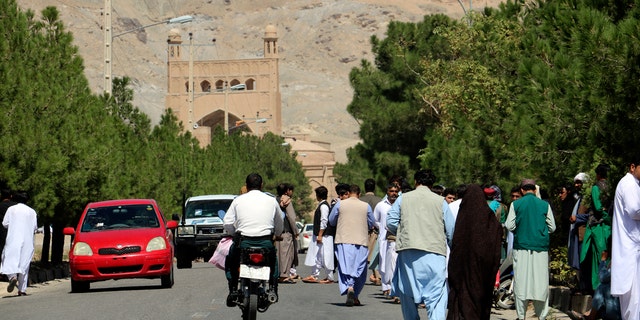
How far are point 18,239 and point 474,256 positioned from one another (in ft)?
38.3

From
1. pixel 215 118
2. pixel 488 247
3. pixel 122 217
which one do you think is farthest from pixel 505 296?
pixel 215 118

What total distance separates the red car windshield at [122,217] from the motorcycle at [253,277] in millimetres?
8668

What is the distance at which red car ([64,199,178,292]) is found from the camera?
21.5m

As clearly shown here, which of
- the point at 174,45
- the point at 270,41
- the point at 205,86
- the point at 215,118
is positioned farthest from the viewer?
the point at 205,86

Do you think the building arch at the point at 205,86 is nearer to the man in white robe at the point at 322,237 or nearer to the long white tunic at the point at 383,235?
the man in white robe at the point at 322,237

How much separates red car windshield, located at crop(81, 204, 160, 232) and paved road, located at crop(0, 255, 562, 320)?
108 cm

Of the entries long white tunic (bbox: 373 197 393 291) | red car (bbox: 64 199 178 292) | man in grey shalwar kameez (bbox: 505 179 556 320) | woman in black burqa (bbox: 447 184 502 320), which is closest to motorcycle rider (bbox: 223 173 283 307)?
woman in black burqa (bbox: 447 184 502 320)

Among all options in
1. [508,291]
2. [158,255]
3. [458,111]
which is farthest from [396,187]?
[458,111]

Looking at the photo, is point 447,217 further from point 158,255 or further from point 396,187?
point 158,255

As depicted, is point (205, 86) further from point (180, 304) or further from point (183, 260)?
point (180, 304)

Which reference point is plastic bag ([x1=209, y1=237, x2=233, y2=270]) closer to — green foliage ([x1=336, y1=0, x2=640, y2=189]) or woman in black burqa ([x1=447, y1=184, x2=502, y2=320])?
woman in black burqa ([x1=447, y1=184, x2=502, y2=320])

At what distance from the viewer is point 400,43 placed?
5231cm

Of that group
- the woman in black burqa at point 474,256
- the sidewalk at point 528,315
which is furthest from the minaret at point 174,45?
the woman in black burqa at point 474,256

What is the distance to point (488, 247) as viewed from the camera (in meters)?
12.6
